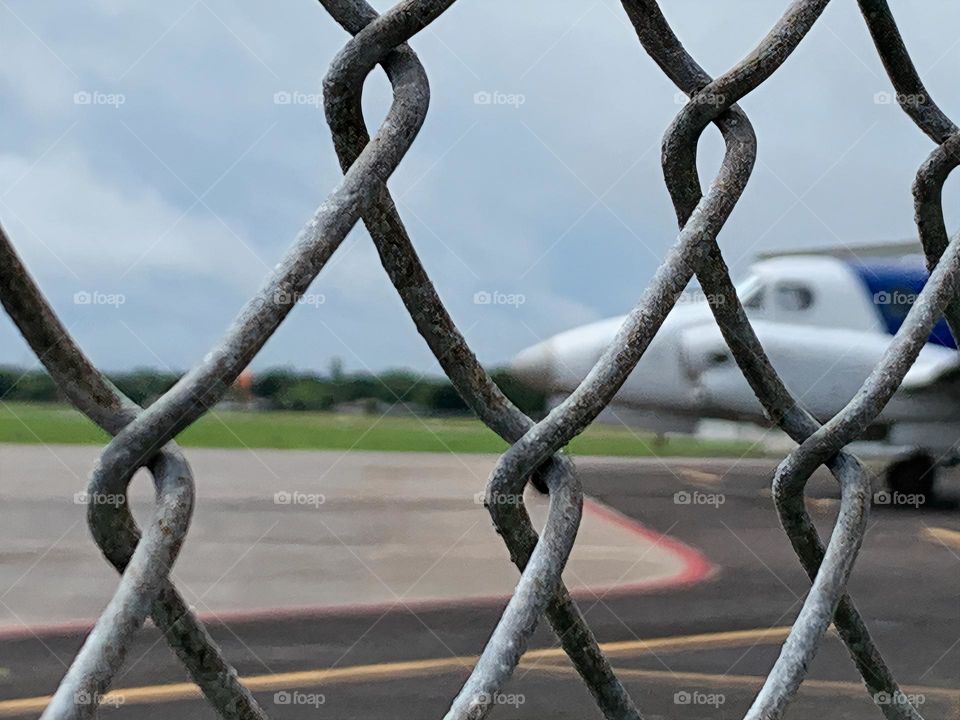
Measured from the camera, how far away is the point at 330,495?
579 cm

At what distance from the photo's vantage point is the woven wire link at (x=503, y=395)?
0.21m

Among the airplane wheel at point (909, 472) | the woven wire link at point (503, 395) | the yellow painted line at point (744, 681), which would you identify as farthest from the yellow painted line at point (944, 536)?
the woven wire link at point (503, 395)

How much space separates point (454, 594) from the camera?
3.61 metres

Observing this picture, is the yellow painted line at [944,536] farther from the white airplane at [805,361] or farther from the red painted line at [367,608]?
the red painted line at [367,608]

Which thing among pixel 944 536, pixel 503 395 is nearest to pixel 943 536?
pixel 944 536

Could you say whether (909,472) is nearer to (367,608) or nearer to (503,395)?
(367,608)

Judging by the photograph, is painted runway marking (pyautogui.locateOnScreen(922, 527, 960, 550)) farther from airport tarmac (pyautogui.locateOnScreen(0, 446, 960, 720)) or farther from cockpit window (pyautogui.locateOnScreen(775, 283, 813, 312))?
cockpit window (pyautogui.locateOnScreen(775, 283, 813, 312))

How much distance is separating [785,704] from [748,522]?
4724 mm

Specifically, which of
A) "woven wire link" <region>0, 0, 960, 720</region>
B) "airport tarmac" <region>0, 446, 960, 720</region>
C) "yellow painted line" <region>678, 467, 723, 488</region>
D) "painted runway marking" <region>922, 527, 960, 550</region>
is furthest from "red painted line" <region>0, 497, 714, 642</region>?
"woven wire link" <region>0, 0, 960, 720</region>

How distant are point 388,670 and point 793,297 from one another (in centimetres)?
284

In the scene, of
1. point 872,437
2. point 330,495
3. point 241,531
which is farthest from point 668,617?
point 330,495

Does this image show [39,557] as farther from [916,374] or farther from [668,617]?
[916,374]

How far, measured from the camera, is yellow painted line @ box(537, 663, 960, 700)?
233 centimetres

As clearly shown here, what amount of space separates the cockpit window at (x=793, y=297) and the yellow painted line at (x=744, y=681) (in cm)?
243
